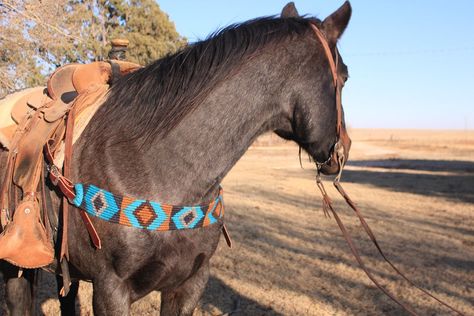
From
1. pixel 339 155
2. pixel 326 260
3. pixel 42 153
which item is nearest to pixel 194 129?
pixel 339 155

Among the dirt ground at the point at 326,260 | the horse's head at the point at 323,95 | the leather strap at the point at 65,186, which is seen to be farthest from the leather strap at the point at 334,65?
the dirt ground at the point at 326,260

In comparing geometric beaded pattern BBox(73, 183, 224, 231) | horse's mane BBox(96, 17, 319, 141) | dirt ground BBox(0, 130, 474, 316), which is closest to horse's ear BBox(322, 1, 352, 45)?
horse's mane BBox(96, 17, 319, 141)

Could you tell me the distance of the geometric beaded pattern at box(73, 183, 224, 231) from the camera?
1.93 metres

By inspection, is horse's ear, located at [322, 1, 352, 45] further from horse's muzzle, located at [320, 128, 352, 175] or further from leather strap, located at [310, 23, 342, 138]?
horse's muzzle, located at [320, 128, 352, 175]

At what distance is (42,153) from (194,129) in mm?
832

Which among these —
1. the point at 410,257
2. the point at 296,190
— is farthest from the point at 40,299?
the point at 296,190

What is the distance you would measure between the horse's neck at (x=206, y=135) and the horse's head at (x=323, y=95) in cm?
9

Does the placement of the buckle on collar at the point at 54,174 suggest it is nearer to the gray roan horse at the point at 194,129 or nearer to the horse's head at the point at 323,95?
the gray roan horse at the point at 194,129

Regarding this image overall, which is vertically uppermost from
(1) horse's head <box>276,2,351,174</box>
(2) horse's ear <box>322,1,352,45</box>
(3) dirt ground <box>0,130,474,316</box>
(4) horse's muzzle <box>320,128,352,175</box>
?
(2) horse's ear <box>322,1,352,45</box>

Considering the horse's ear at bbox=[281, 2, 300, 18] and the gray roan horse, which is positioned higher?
the horse's ear at bbox=[281, 2, 300, 18]

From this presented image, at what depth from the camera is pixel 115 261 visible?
1.95 meters

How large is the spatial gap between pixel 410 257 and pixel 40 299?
5006 mm

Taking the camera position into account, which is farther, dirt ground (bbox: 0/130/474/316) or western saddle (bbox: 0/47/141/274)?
dirt ground (bbox: 0/130/474/316)

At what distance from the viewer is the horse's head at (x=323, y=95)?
2.00 meters
